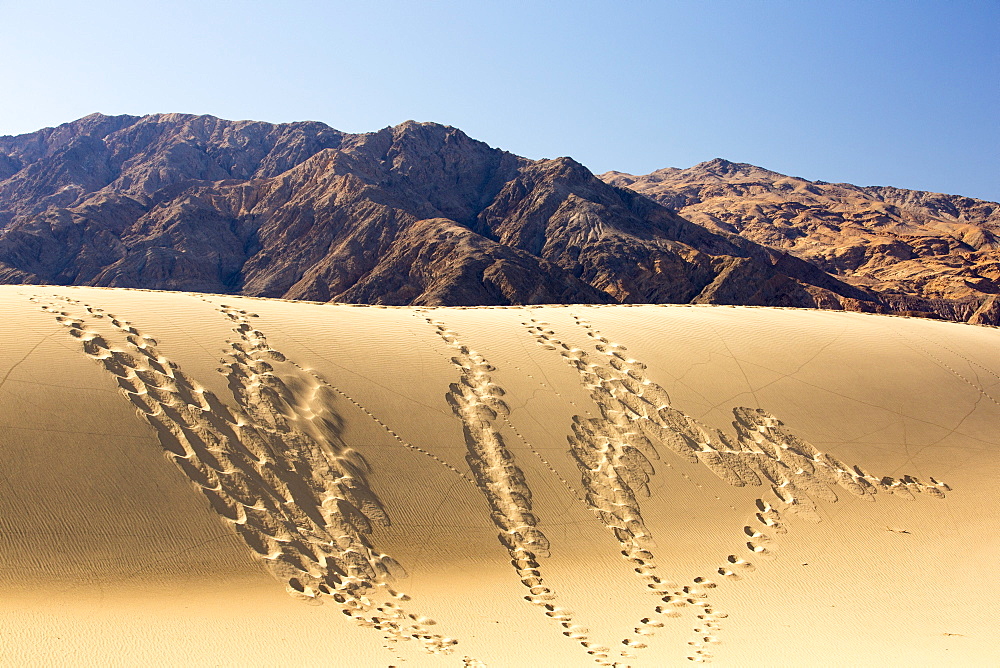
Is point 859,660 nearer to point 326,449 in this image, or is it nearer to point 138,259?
point 326,449

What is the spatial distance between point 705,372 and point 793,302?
42902mm

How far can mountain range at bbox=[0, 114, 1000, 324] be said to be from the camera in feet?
180

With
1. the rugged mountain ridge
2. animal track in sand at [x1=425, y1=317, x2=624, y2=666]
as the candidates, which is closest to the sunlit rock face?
the rugged mountain ridge

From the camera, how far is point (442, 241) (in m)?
57.2

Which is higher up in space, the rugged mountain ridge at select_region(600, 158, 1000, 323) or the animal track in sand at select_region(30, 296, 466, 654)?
the rugged mountain ridge at select_region(600, 158, 1000, 323)

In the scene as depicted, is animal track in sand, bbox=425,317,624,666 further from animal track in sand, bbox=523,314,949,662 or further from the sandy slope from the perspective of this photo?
animal track in sand, bbox=523,314,949,662

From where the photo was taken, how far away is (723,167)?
465 ft

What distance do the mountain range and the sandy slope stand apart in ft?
123

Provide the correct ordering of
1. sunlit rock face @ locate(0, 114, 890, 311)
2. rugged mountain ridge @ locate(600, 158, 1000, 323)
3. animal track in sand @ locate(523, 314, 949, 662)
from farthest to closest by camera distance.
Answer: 1. rugged mountain ridge @ locate(600, 158, 1000, 323)
2. sunlit rock face @ locate(0, 114, 890, 311)
3. animal track in sand @ locate(523, 314, 949, 662)

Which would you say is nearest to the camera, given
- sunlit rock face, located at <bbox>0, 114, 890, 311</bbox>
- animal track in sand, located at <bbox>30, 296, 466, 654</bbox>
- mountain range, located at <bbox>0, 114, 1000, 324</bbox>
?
animal track in sand, located at <bbox>30, 296, 466, 654</bbox>

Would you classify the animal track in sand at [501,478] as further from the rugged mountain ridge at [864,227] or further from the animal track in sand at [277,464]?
the rugged mountain ridge at [864,227]

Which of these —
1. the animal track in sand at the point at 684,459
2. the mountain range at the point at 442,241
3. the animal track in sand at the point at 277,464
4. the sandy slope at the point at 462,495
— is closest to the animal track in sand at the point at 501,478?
the sandy slope at the point at 462,495

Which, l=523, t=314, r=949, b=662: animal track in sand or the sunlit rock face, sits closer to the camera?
l=523, t=314, r=949, b=662: animal track in sand

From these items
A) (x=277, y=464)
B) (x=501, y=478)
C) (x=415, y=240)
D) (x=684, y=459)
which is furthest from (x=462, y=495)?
(x=415, y=240)
